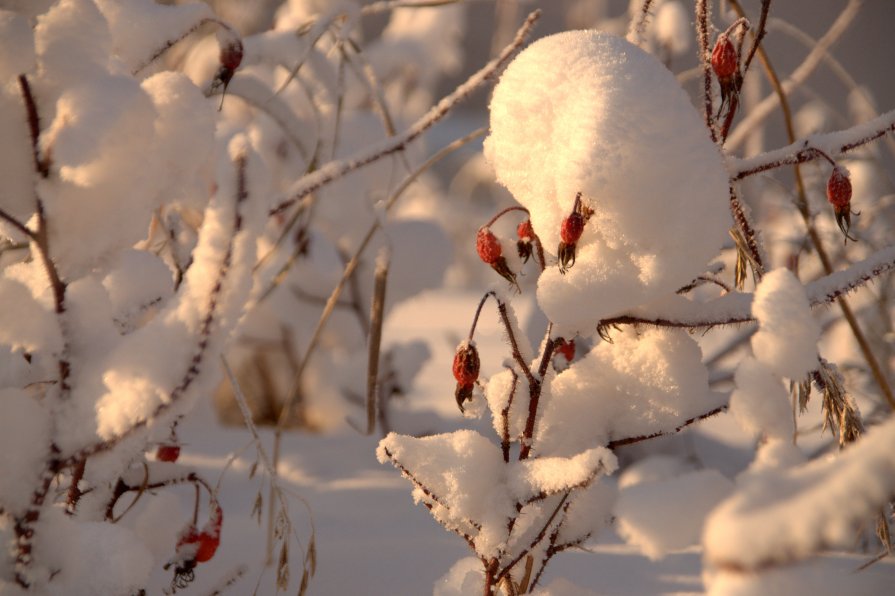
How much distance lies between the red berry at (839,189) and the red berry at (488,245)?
0.98 feet

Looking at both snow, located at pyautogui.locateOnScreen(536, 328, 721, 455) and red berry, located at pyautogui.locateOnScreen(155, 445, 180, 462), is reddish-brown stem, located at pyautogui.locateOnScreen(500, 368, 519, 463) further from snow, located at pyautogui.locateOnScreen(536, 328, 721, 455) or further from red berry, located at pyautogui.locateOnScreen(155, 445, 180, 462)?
red berry, located at pyautogui.locateOnScreen(155, 445, 180, 462)

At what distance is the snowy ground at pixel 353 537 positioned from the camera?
3.15 ft

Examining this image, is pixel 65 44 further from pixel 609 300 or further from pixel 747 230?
pixel 747 230

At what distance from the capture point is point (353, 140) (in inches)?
80.7

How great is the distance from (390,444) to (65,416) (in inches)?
9.4

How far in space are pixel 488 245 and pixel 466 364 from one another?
0.10 m

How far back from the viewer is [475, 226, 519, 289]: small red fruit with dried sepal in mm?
690

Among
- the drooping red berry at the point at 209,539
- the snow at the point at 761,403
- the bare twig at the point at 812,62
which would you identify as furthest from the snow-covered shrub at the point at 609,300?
the bare twig at the point at 812,62

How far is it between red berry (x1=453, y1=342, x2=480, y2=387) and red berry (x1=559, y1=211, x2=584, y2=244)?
0.14m

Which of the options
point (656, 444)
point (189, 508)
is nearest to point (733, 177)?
point (189, 508)

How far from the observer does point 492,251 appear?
2.29 ft

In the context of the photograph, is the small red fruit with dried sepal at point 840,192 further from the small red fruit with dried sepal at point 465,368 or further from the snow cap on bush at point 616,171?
the small red fruit with dried sepal at point 465,368

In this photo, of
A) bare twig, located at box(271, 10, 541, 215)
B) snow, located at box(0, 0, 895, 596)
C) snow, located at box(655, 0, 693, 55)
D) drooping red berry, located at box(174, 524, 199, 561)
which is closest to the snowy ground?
drooping red berry, located at box(174, 524, 199, 561)

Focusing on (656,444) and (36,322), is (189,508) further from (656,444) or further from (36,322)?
(656,444)
